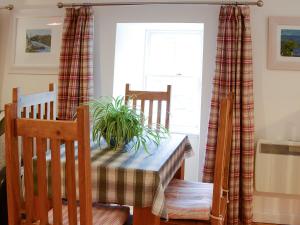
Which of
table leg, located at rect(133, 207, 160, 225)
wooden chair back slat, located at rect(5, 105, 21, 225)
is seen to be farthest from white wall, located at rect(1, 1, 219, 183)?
wooden chair back slat, located at rect(5, 105, 21, 225)

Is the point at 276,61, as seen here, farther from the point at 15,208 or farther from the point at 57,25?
the point at 15,208

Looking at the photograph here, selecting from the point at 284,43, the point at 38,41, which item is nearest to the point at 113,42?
the point at 38,41

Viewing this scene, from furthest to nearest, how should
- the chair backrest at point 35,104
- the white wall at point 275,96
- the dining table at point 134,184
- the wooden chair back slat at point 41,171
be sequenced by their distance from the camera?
the white wall at point 275,96 → the chair backrest at point 35,104 → the dining table at point 134,184 → the wooden chair back slat at point 41,171

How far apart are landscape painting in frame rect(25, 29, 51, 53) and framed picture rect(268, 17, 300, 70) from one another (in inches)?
82.1

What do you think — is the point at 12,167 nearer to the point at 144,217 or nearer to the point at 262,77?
the point at 144,217

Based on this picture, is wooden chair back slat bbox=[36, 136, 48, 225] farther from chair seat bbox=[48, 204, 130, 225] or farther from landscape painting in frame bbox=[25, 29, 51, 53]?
landscape painting in frame bbox=[25, 29, 51, 53]

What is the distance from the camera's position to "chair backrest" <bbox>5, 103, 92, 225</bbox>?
1200mm

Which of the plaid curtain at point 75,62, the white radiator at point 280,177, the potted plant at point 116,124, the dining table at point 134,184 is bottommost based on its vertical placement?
the white radiator at point 280,177

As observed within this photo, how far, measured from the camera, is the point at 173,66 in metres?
3.44

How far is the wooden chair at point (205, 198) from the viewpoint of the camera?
1.52 metres

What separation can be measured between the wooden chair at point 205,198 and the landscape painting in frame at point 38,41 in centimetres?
206

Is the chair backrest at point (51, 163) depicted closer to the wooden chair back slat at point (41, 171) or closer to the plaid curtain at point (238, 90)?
the wooden chair back slat at point (41, 171)

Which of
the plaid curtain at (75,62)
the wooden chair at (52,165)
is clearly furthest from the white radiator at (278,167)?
the wooden chair at (52,165)

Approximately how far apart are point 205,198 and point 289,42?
164cm
